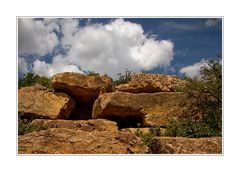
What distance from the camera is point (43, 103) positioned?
15.0 m

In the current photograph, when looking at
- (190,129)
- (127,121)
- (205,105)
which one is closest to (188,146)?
(190,129)

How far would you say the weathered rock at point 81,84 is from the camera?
1533 cm

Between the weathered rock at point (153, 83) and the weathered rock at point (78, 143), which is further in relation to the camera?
the weathered rock at point (153, 83)

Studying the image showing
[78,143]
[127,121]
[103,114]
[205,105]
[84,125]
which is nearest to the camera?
[78,143]

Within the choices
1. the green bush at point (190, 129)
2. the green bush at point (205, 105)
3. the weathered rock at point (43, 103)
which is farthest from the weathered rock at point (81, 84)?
the green bush at point (190, 129)

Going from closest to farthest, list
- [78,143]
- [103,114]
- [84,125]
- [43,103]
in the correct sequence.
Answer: [78,143] → [84,125] → [103,114] → [43,103]

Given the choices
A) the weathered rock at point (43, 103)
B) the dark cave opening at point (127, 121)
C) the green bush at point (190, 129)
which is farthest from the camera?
the weathered rock at point (43, 103)

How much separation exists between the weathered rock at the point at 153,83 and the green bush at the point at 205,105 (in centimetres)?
158

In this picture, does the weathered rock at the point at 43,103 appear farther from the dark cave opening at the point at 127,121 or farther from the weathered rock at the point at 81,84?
the dark cave opening at the point at 127,121

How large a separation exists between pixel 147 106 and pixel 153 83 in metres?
1.62

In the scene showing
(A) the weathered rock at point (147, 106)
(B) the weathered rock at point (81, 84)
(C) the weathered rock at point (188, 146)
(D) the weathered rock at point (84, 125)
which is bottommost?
(C) the weathered rock at point (188, 146)

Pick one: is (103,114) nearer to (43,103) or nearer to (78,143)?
(43,103)

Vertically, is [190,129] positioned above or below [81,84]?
below
